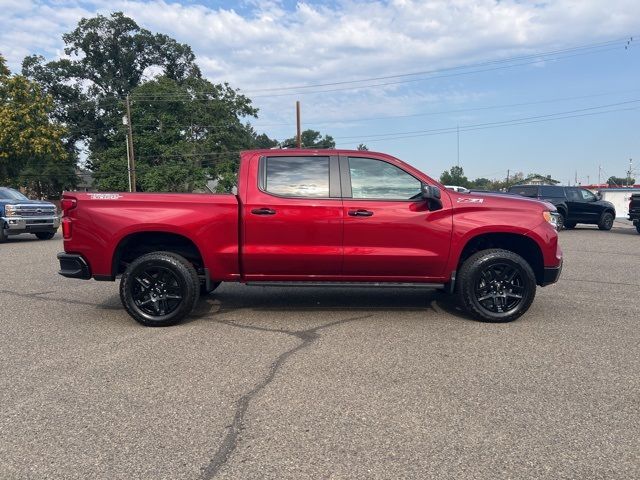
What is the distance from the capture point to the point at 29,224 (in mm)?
15102

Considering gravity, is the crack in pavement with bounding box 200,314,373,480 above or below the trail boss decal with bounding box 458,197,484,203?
below

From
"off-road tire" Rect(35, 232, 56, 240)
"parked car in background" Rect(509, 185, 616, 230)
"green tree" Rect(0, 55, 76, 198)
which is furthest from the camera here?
"green tree" Rect(0, 55, 76, 198)

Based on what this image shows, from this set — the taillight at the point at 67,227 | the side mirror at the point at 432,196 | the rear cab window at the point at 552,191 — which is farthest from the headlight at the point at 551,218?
the rear cab window at the point at 552,191

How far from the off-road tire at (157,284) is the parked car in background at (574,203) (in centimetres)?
1718

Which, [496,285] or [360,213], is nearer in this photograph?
[360,213]

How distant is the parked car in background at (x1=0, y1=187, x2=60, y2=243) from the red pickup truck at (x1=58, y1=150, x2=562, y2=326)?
35.2 feet

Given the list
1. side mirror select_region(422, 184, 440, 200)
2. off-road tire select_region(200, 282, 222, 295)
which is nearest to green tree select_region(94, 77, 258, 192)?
off-road tire select_region(200, 282, 222, 295)

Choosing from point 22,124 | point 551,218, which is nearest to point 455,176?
point 22,124

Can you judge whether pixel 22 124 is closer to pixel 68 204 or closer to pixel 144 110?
pixel 144 110

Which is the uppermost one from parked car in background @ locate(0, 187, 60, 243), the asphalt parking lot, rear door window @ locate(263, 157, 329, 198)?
rear door window @ locate(263, 157, 329, 198)

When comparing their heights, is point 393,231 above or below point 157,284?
above

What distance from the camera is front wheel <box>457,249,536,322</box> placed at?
5.67 m

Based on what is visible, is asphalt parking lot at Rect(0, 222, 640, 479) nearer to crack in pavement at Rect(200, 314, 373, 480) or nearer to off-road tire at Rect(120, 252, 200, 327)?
crack in pavement at Rect(200, 314, 373, 480)

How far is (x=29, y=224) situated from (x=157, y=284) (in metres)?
11.6
